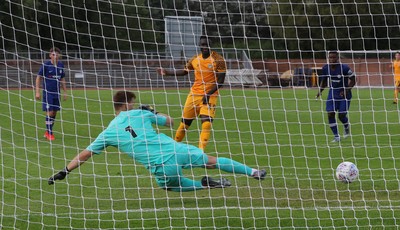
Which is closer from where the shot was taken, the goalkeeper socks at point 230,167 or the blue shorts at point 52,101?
the goalkeeper socks at point 230,167

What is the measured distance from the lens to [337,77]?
1516 cm

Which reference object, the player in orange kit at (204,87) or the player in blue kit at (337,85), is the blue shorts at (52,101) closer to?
the player in orange kit at (204,87)

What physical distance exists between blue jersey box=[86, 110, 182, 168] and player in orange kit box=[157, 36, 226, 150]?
3.76 metres

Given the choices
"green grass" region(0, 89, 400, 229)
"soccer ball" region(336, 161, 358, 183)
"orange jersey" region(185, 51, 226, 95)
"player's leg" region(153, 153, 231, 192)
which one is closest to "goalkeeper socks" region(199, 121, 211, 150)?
"orange jersey" region(185, 51, 226, 95)

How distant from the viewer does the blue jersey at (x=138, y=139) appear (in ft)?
26.7

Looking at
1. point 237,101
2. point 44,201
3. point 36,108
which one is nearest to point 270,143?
point 44,201

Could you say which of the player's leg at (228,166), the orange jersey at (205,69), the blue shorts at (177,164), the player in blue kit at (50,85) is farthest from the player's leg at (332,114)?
the blue shorts at (177,164)

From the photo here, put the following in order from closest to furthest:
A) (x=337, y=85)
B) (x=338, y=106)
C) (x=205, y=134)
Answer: (x=205, y=134) → (x=337, y=85) → (x=338, y=106)

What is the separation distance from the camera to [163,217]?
8086 millimetres

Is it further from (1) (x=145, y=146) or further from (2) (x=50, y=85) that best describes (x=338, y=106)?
(1) (x=145, y=146)

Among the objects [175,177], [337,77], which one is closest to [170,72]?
[175,177]

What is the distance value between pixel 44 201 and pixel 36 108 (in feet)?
51.3

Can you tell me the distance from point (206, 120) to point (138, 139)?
4.21 metres

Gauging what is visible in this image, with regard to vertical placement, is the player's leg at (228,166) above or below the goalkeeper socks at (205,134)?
above
